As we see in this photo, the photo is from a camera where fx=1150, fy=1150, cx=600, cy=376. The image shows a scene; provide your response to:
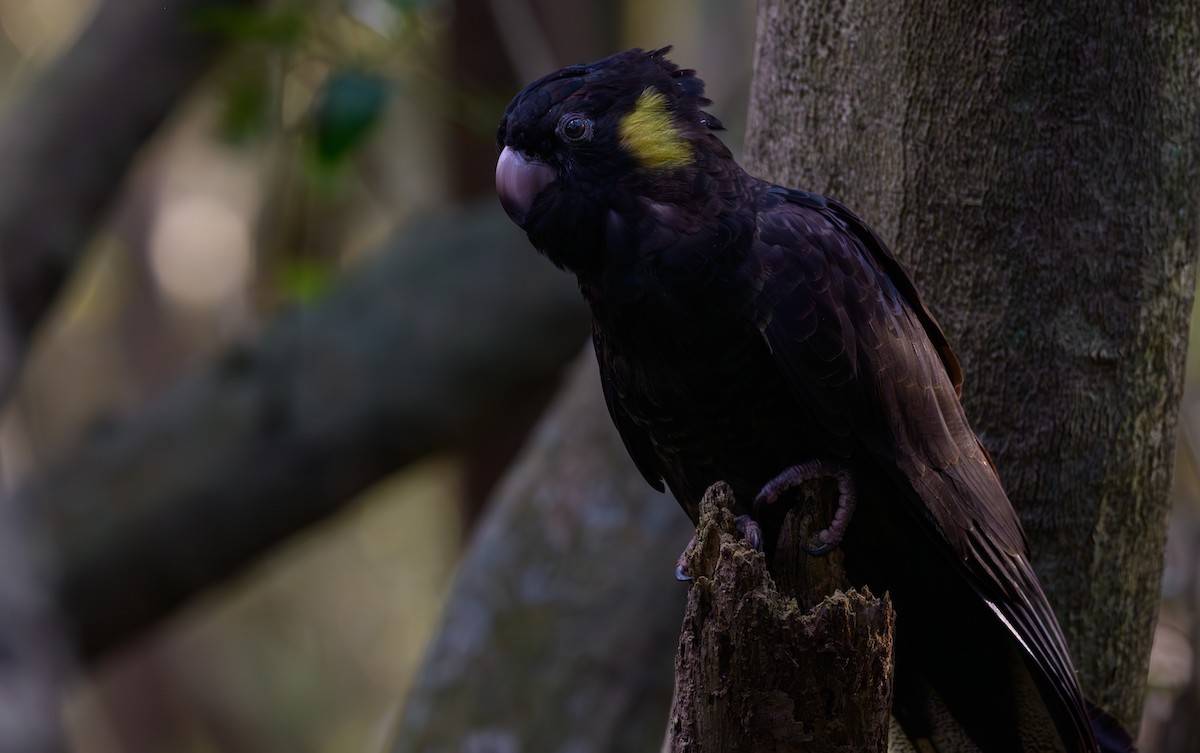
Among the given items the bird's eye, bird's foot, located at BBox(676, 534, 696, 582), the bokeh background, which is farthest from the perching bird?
the bokeh background

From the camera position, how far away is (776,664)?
1611mm

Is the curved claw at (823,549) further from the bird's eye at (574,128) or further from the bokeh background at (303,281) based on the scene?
the bokeh background at (303,281)

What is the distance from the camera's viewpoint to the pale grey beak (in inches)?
74.6

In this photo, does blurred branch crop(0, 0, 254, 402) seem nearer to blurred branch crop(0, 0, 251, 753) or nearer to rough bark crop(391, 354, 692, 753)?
blurred branch crop(0, 0, 251, 753)

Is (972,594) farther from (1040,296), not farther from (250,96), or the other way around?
(250,96)

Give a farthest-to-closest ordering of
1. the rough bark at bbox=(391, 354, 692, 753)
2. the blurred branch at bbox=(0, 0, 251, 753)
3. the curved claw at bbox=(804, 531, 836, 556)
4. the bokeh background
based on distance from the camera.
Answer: the blurred branch at bbox=(0, 0, 251, 753) → the bokeh background → the rough bark at bbox=(391, 354, 692, 753) → the curved claw at bbox=(804, 531, 836, 556)

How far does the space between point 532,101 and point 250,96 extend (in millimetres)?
3290

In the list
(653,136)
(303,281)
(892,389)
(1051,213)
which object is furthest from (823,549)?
Answer: (303,281)

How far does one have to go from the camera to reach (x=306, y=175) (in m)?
5.30

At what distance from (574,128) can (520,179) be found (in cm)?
12

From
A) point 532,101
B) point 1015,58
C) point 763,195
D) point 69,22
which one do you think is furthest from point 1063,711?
point 69,22

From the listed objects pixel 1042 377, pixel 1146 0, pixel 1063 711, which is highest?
pixel 1146 0

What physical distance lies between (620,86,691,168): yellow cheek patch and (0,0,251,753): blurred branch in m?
3.33

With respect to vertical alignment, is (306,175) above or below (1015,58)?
below
